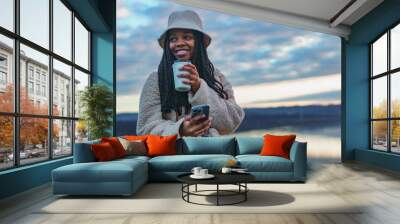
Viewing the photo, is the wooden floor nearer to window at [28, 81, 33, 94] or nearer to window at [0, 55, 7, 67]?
window at [28, 81, 33, 94]

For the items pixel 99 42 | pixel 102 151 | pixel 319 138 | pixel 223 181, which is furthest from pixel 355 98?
pixel 102 151

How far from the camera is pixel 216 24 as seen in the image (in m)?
9.85

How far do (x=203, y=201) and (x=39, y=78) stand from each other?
3.40m

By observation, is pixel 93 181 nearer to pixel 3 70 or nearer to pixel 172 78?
pixel 3 70

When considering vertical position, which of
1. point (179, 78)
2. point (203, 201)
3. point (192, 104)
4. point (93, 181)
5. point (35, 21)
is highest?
point (35, 21)

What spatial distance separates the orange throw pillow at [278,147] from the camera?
661 centimetres

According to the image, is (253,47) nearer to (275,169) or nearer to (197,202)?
(275,169)

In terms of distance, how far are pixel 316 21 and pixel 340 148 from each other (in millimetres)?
3336

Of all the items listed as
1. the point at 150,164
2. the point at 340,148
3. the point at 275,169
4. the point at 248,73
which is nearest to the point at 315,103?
the point at 340,148

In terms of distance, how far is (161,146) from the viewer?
6938 millimetres

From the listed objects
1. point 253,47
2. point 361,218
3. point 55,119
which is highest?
point 253,47

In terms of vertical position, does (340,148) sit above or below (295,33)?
below

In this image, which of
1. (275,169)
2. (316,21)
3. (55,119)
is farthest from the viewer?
(316,21)

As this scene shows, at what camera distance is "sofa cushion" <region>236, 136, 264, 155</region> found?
7.06 meters
